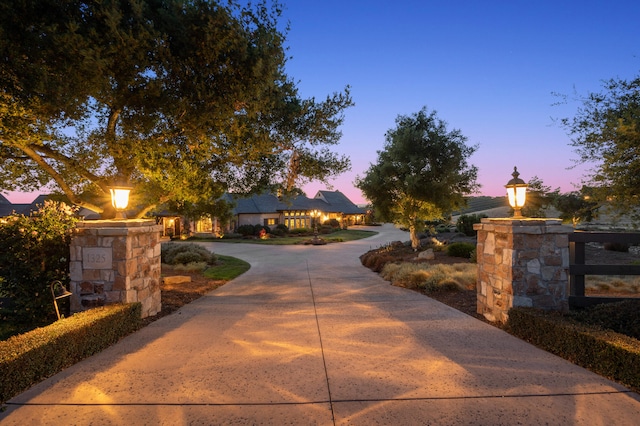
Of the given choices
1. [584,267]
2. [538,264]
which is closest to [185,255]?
[538,264]

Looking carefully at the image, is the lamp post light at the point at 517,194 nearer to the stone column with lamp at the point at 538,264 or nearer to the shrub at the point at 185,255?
the stone column with lamp at the point at 538,264

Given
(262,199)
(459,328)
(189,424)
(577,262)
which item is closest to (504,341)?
(459,328)

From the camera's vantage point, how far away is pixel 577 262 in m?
5.98

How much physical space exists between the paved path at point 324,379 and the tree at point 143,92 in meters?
3.66

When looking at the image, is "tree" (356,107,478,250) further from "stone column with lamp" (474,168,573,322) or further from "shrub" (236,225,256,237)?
"shrub" (236,225,256,237)

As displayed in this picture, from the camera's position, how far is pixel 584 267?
5.88 m

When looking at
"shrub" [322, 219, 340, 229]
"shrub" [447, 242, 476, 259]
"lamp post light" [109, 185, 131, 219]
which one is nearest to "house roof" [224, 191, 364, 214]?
"shrub" [322, 219, 340, 229]

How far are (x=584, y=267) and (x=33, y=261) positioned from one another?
30.4ft

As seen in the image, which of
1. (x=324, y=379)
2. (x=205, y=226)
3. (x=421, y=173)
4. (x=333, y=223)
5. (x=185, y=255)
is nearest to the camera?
(x=324, y=379)

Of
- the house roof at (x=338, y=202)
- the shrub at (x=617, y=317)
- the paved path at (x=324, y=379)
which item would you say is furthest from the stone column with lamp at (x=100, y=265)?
the house roof at (x=338, y=202)

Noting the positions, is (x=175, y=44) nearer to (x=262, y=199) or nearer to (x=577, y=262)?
(x=577, y=262)

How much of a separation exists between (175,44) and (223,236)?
93.8 feet

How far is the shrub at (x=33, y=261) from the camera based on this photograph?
5.65m

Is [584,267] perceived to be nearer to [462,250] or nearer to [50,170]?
[462,250]
